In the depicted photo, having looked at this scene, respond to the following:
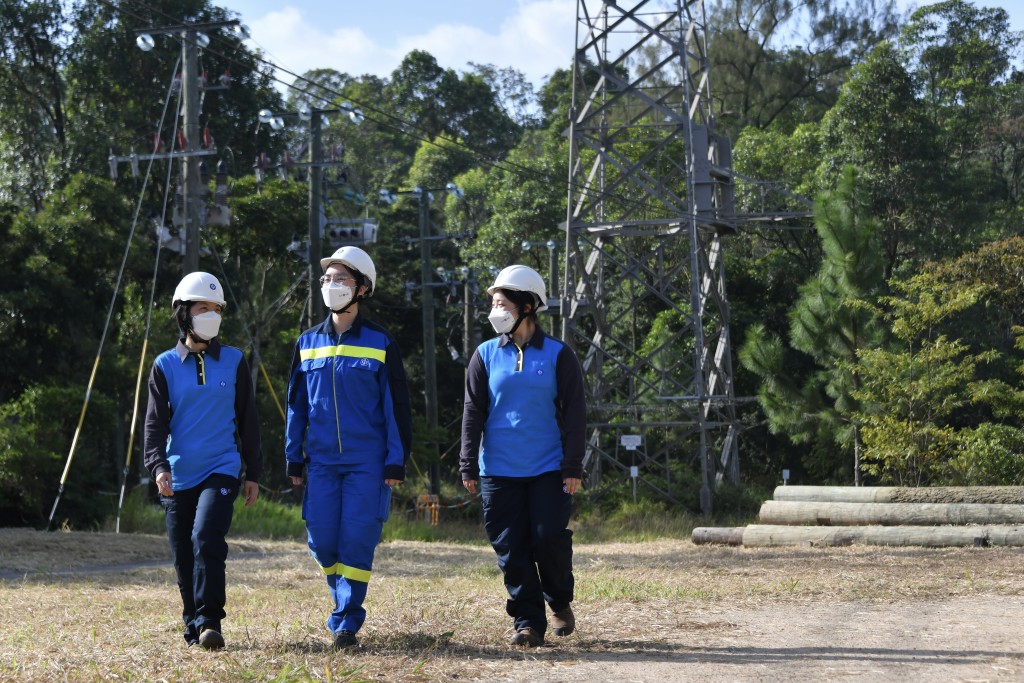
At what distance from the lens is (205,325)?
7309 millimetres

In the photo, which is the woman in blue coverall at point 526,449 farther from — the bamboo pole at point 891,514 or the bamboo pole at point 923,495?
the bamboo pole at point 923,495

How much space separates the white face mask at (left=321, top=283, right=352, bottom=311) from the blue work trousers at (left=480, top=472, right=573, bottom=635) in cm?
121

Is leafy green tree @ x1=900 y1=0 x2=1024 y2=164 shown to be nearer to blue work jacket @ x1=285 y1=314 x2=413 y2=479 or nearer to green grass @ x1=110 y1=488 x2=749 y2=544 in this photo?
green grass @ x1=110 y1=488 x2=749 y2=544

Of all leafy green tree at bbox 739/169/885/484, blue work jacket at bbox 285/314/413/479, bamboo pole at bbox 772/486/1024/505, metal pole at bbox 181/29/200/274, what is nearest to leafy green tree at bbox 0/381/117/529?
metal pole at bbox 181/29/200/274

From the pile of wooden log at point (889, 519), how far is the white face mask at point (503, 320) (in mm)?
11090

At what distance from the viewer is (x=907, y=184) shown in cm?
3519

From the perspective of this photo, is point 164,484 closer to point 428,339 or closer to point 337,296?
point 337,296

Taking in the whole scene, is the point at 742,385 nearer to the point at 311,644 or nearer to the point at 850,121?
the point at 850,121

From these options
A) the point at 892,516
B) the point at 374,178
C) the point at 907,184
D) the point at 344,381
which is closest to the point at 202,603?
the point at 344,381

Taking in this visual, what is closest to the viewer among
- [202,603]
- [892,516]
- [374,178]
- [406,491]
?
[202,603]

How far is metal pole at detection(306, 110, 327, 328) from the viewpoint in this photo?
80.1ft

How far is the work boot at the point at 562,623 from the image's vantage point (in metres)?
7.38

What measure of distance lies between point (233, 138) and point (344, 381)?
117 ft

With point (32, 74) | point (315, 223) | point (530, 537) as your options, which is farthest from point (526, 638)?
point (32, 74)
